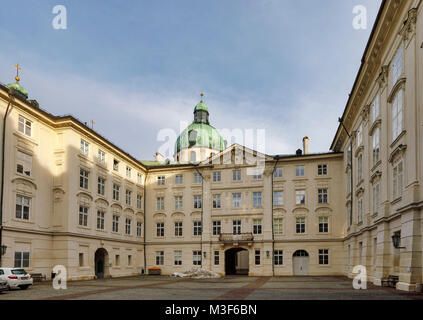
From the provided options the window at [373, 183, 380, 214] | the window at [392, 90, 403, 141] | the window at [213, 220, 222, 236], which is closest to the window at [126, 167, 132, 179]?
the window at [213, 220, 222, 236]

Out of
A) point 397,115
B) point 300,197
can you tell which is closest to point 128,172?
point 300,197

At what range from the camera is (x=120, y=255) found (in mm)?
46312

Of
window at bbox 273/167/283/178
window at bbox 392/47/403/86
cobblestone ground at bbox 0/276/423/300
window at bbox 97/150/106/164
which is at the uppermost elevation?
window at bbox 392/47/403/86

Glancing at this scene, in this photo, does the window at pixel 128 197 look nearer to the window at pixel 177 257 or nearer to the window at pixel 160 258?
Answer: the window at pixel 160 258

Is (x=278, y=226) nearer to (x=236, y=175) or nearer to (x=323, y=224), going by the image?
(x=323, y=224)

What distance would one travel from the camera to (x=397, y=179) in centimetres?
2492

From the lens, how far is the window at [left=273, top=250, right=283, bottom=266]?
48.0m

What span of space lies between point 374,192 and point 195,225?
25052 millimetres

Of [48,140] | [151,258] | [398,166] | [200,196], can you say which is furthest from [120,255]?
[398,166]

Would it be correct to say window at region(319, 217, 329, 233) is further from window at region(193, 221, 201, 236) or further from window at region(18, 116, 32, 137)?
window at region(18, 116, 32, 137)

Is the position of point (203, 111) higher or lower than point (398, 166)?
higher

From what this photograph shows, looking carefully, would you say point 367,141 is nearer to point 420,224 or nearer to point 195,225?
point 420,224

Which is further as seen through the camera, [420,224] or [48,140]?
[48,140]

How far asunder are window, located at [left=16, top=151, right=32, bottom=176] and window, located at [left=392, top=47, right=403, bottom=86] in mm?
26754
